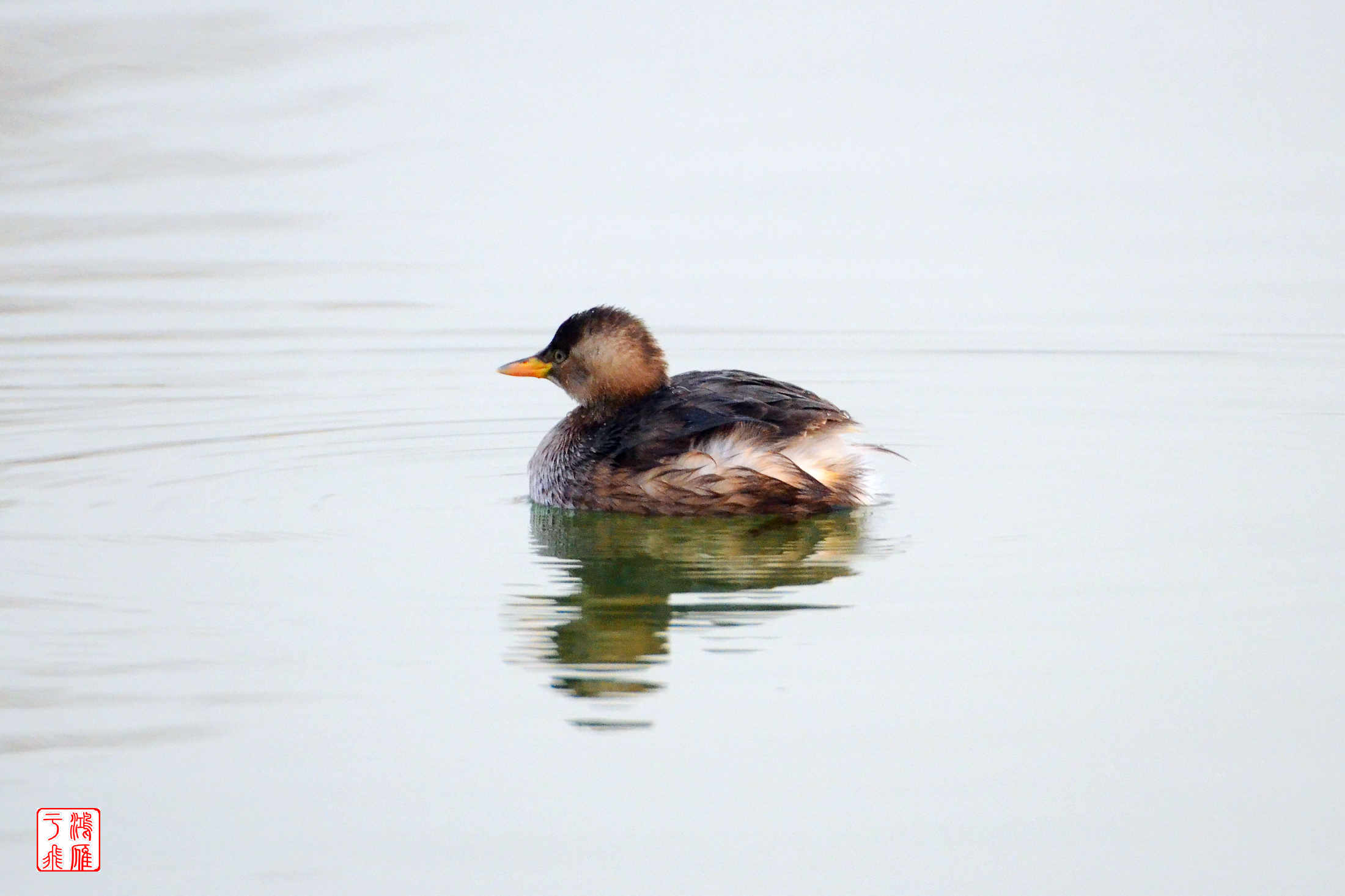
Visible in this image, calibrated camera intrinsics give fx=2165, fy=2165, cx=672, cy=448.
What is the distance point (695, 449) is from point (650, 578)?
3.26 ft

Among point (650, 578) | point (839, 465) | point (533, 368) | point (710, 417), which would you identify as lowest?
point (650, 578)

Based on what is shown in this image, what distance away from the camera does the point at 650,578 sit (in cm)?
709

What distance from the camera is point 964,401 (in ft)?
32.6

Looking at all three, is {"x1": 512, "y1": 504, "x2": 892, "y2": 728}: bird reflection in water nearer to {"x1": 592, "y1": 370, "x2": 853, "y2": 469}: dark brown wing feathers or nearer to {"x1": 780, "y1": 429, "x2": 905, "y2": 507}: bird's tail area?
{"x1": 780, "y1": 429, "x2": 905, "y2": 507}: bird's tail area

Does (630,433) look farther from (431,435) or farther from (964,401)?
(964,401)

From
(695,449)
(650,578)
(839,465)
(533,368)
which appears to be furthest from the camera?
(533,368)

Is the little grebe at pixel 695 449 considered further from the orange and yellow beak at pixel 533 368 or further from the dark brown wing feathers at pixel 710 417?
the orange and yellow beak at pixel 533 368

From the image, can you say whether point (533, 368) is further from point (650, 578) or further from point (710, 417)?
point (650, 578)

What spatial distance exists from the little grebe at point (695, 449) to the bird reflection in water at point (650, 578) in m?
0.08

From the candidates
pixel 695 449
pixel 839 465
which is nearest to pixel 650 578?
pixel 695 449

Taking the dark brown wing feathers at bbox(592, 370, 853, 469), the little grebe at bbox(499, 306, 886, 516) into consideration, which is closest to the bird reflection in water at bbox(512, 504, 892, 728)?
the little grebe at bbox(499, 306, 886, 516)

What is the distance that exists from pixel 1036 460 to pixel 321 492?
285 centimetres

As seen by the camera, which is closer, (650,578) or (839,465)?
(650,578)

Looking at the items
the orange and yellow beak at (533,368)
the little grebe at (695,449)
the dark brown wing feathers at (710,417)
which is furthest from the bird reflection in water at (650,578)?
the orange and yellow beak at (533,368)
